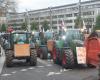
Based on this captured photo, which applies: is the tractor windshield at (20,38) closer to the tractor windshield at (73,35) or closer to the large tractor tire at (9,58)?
the large tractor tire at (9,58)

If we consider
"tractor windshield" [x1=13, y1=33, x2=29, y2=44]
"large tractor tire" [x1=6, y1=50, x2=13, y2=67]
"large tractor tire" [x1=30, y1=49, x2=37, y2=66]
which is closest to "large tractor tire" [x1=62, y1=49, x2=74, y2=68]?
"large tractor tire" [x1=30, y1=49, x2=37, y2=66]

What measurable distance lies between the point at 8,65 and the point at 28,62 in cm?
237

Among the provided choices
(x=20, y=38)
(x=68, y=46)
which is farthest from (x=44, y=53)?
(x=68, y=46)

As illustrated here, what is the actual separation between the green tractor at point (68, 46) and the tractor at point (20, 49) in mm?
1592

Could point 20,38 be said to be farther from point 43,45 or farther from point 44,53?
Result: point 43,45

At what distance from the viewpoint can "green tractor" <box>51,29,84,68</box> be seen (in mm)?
18734

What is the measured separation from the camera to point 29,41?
73.7 ft

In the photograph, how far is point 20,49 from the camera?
21.7 metres

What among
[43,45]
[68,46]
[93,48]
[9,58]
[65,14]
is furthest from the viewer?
[65,14]

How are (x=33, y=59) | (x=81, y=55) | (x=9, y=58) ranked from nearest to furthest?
(x=81, y=55), (x=9, y=58), (x=33, y=59)

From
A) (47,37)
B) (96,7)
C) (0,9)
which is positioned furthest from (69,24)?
(47,37)

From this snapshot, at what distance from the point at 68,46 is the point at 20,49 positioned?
3473 millimetres

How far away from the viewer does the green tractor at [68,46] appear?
1873cm

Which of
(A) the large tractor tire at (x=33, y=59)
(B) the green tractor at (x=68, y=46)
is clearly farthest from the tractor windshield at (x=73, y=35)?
(A) the large tractor tire at (x=33, y=59)
